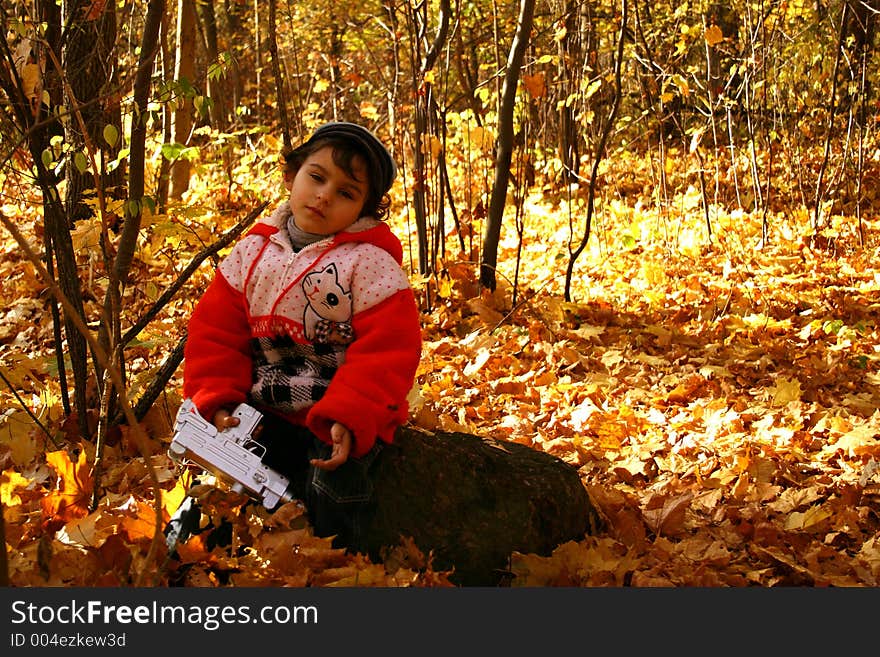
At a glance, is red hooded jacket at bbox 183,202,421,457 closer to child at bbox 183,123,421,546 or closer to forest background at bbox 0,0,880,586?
child at bbox 183,123,421,546

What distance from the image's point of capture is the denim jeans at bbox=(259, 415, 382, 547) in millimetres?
2135

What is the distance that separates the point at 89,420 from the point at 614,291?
379 cm

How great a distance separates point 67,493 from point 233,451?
2.23 ft

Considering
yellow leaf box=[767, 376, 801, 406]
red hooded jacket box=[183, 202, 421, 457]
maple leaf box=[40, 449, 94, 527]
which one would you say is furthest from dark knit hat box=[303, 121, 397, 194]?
yellow leaf box=[767, 376, 801, 406]

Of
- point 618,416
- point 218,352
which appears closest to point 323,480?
point 218,352

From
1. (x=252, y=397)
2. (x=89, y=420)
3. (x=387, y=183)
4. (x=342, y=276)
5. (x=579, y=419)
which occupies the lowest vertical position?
(x=579, y=419)

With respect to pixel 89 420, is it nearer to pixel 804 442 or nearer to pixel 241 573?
pixel 241 573

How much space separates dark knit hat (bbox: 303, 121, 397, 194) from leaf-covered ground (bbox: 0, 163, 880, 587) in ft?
2.98

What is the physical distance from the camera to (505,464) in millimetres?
2568

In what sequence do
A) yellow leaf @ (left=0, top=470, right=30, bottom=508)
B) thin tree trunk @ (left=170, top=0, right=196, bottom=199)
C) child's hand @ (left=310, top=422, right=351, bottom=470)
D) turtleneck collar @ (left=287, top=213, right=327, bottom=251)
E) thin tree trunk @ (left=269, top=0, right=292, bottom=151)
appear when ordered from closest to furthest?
child's hand @ (left=310, top=422, right=351, bottom=470) < turtleneck collar @ (left=287, top=213, right=327, bottom=251) < yellow leaf @ (left=0, top=470, right=30, bottom=508) < thin tree trunk @ (left=269, top=0, right=292, bottom=151) < thin tree trunk @ (left=170, top=0, right=196, bottom=199)

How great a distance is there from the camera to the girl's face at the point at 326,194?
2.18 metres

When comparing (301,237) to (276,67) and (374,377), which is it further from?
(276,67)

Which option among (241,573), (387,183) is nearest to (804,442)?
(387,183)

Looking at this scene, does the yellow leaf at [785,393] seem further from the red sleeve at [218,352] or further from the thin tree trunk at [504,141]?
the red sleeve at [218,352]
